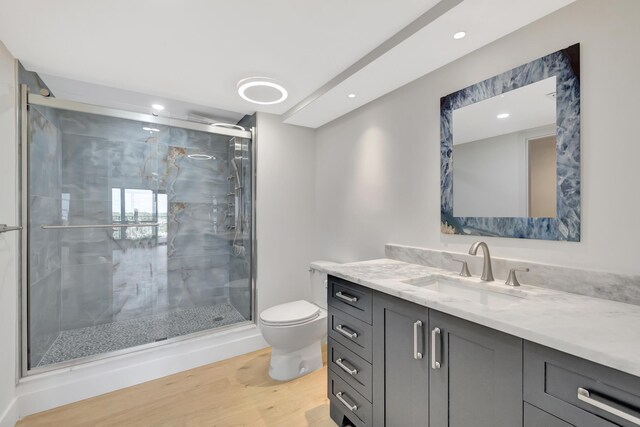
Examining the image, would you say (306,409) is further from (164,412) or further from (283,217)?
(283,217)

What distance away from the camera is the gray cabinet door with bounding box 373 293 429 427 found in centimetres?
119

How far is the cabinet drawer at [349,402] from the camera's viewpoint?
4.88 ft

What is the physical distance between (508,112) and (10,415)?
341 cm

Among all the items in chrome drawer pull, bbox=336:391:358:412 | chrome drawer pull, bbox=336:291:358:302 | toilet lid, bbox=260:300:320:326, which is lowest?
chrome drawer pull, bbox=336:391:358:412

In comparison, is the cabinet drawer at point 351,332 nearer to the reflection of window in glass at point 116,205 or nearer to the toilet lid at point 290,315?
the toilet lid at point 290,315

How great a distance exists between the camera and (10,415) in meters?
1.70

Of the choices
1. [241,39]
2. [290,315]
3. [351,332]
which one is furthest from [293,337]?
[241,39]

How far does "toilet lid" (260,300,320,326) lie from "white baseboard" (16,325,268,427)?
2.20ft

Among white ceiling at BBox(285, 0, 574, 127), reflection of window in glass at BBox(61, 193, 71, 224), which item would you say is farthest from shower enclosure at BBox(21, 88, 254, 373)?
white ceiling at BBox(285, 0, 574, 127)

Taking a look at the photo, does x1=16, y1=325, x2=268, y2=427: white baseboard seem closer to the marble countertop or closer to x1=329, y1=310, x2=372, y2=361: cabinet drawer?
x1=329, y1=310, x2=372, y2=361: cabinet drawer

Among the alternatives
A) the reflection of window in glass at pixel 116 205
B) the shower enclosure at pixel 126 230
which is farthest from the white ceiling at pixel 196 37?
the reflection of window in glass at pixel 116 205

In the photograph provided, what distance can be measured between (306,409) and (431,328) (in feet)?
3.99

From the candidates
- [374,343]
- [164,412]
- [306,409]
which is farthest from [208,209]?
[374,343]

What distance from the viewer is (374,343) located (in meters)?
1.43
